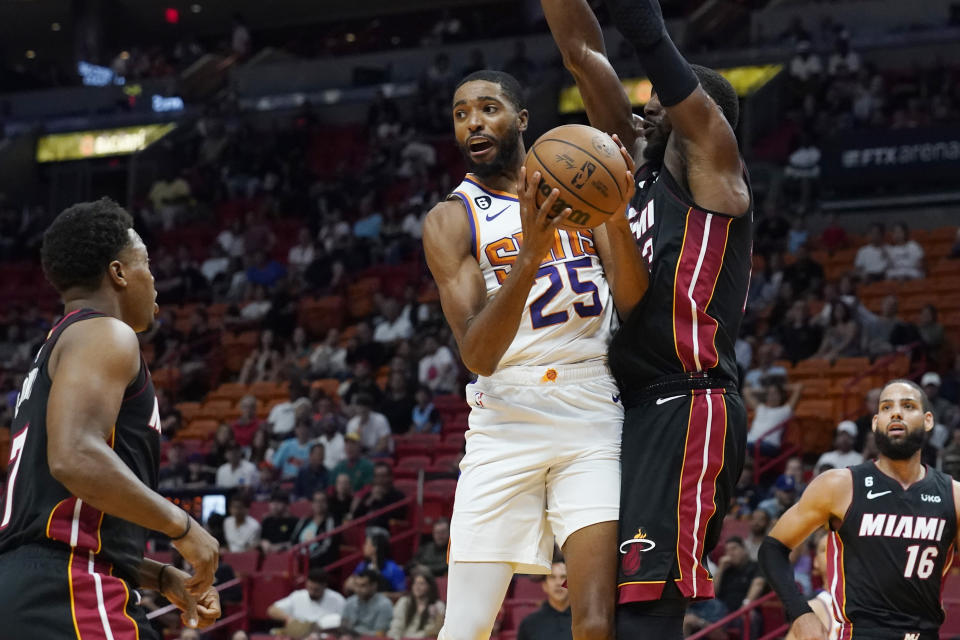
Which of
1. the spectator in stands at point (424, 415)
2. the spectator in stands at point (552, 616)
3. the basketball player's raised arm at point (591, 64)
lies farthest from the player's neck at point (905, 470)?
the spectator in stands at point (424, 415)

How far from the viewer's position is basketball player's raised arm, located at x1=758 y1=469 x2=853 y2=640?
5657mm

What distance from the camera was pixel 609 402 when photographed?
14.7ft

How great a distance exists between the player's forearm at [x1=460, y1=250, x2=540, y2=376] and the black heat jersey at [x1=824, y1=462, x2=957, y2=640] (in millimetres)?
2791

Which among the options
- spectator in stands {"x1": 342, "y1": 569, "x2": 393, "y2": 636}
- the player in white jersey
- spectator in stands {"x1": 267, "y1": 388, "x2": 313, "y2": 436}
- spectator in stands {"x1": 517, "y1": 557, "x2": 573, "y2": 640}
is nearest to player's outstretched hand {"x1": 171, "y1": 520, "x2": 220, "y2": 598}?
the player in white jersey

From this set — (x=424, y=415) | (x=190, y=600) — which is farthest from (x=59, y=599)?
(x=424, y=415)

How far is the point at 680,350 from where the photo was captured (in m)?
4.32

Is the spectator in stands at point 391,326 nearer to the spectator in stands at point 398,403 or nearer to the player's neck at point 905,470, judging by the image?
the spectator in stands at point 398,403

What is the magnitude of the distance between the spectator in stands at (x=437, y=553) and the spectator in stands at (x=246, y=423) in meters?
4.93

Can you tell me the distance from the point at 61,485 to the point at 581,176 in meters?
1.77

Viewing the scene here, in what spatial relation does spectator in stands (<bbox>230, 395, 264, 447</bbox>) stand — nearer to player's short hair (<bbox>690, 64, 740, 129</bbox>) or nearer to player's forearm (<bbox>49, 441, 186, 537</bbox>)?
player's short hair (<bbox>690, 64, 740, 129</bbox>)

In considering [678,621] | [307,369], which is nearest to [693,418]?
[678,621]

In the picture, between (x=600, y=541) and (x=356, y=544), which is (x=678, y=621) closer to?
(x=600, y=541)

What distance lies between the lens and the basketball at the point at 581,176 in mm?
3994

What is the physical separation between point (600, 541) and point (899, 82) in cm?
1758
